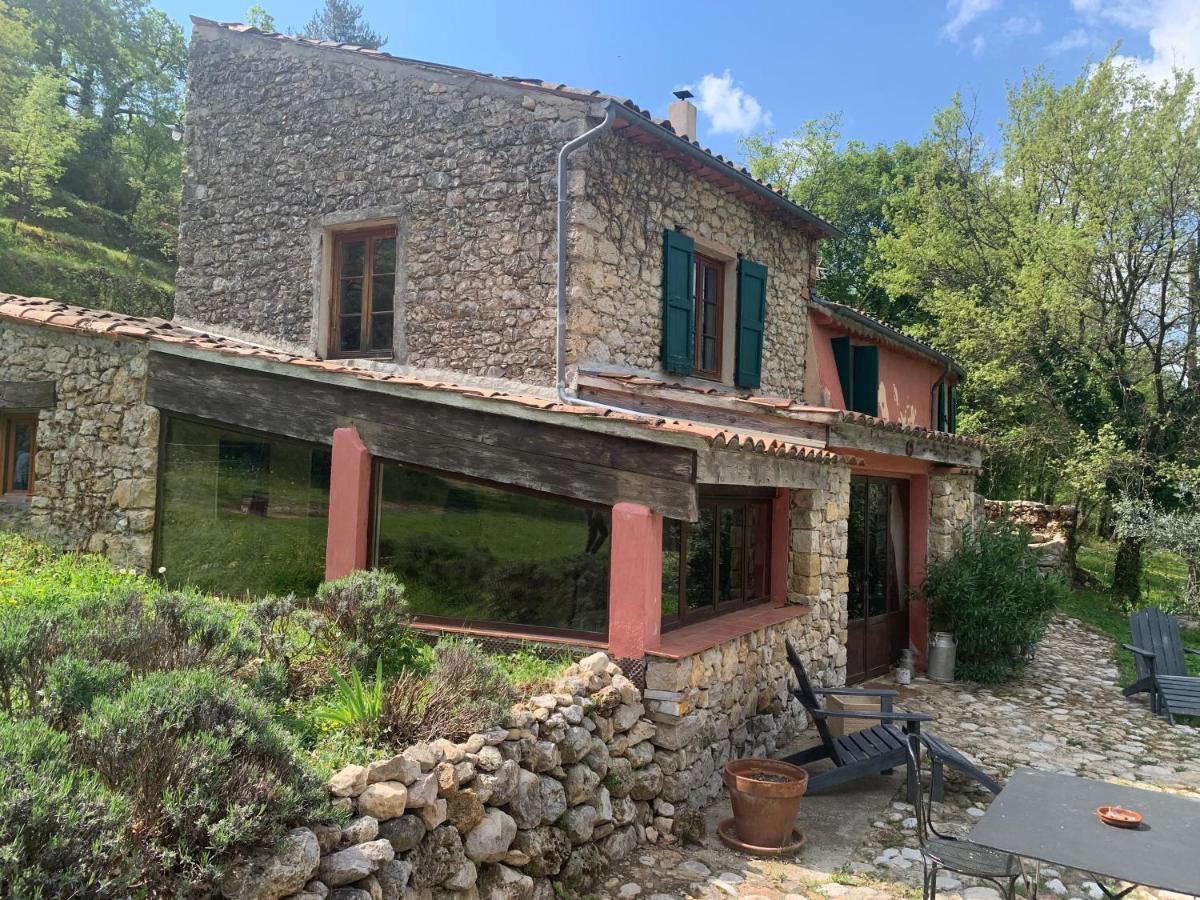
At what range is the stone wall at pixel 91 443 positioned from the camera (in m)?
7.37

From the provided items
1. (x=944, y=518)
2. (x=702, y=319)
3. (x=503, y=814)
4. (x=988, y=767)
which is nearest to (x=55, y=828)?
(x=503, y=814)

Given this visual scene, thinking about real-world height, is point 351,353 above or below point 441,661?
above

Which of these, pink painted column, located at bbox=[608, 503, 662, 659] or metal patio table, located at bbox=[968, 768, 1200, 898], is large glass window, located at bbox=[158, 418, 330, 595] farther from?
metal patio table, located at bbox=[968, 768, 1200, 898]

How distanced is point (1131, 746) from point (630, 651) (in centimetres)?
533

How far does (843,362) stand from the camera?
11.8m

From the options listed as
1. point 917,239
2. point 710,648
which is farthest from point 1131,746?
point 917,239

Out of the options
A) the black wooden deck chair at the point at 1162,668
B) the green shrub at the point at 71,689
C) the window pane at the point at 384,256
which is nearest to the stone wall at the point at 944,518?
the black wooden deck chair at the point at 1162,668

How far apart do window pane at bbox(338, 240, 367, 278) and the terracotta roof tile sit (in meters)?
1.41

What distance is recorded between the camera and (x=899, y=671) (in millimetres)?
9711

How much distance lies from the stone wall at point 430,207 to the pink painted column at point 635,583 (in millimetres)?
2474

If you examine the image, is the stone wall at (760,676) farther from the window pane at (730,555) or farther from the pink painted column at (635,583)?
the window pane at (730,555)

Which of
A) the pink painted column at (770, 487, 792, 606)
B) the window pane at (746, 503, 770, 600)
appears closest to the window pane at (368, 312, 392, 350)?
the window pane at (746, 503, 770, 600)

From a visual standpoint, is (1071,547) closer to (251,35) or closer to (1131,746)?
(1131,746)

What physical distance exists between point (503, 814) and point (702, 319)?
645cm
